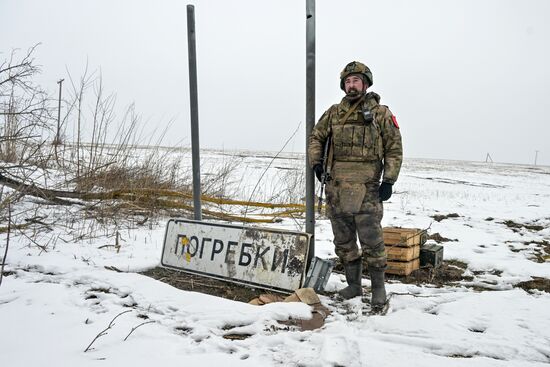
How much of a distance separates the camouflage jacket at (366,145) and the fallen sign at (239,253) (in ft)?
2.34

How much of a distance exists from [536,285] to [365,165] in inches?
91.9

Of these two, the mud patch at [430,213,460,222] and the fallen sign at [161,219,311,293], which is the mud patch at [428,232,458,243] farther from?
the fallen sign at [161,219,311,293]

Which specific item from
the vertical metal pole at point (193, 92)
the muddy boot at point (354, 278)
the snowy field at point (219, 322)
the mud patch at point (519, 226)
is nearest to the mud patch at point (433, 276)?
the snowy field at point (219, 322)

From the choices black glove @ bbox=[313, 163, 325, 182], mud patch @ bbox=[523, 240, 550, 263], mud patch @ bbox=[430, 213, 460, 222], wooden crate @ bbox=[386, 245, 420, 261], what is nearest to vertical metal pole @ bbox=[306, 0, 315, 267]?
black glove @ bbox=[313, 163, 325, 182]

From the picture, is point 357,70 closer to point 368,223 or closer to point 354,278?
point 368,223

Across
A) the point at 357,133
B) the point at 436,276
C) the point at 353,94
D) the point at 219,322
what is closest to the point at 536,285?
the point at 436,276

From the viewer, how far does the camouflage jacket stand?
3236 millimetres

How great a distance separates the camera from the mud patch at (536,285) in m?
3.80

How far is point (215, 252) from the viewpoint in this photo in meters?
3.70

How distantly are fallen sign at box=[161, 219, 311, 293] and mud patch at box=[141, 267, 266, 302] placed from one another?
0.23ft

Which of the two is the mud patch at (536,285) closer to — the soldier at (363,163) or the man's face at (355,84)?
the soldier at (363,163)

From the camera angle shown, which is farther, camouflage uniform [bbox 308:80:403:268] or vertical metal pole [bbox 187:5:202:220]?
vertical metal pole [bbox 187:5:202:220]

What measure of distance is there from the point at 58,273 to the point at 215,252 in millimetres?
1442

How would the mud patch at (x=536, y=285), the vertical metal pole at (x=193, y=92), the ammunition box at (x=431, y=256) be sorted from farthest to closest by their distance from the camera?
the ammunition box at (x=431, y=256)
the vertical metal pole at (x=193, y=92)
the mud patch at (x=536, y=285)
